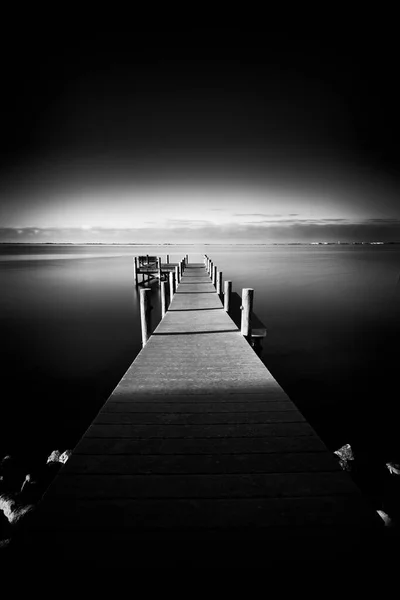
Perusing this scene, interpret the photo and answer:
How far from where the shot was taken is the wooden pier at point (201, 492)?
1.67m

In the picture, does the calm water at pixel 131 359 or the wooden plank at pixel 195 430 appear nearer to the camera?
the wooden plank at pixel 195 430

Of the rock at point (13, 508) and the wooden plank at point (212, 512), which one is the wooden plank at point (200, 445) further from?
the rock at point (13, 508)

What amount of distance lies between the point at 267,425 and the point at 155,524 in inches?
60.4

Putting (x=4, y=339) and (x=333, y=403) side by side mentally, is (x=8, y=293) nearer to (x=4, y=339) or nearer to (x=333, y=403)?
(x=4, y=339)

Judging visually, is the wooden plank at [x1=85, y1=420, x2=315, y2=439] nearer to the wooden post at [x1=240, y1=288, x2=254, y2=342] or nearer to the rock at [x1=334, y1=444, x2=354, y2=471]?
the rock at [x1=334, y1=444, x2=354, y2=471]

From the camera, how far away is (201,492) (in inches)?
80.4

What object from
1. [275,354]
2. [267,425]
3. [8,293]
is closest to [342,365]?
[275,354]

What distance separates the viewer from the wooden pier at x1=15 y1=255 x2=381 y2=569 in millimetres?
1670

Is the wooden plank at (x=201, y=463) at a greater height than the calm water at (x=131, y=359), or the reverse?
the wooden plank at (x=201, y=463)

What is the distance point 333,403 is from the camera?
761 centimetres

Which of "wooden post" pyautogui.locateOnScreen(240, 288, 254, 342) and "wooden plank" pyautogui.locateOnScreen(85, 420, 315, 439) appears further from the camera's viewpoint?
"wooden post" pyautogui.locateOnScreen(240, 288, 254, 342)

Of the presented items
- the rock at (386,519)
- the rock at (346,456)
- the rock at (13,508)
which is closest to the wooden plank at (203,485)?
the rock at (386,519)

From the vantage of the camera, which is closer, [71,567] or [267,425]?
[71,567]

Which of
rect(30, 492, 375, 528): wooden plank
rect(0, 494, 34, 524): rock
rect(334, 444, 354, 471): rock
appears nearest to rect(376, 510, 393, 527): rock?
rect(334, 444, 354, 471): rock
